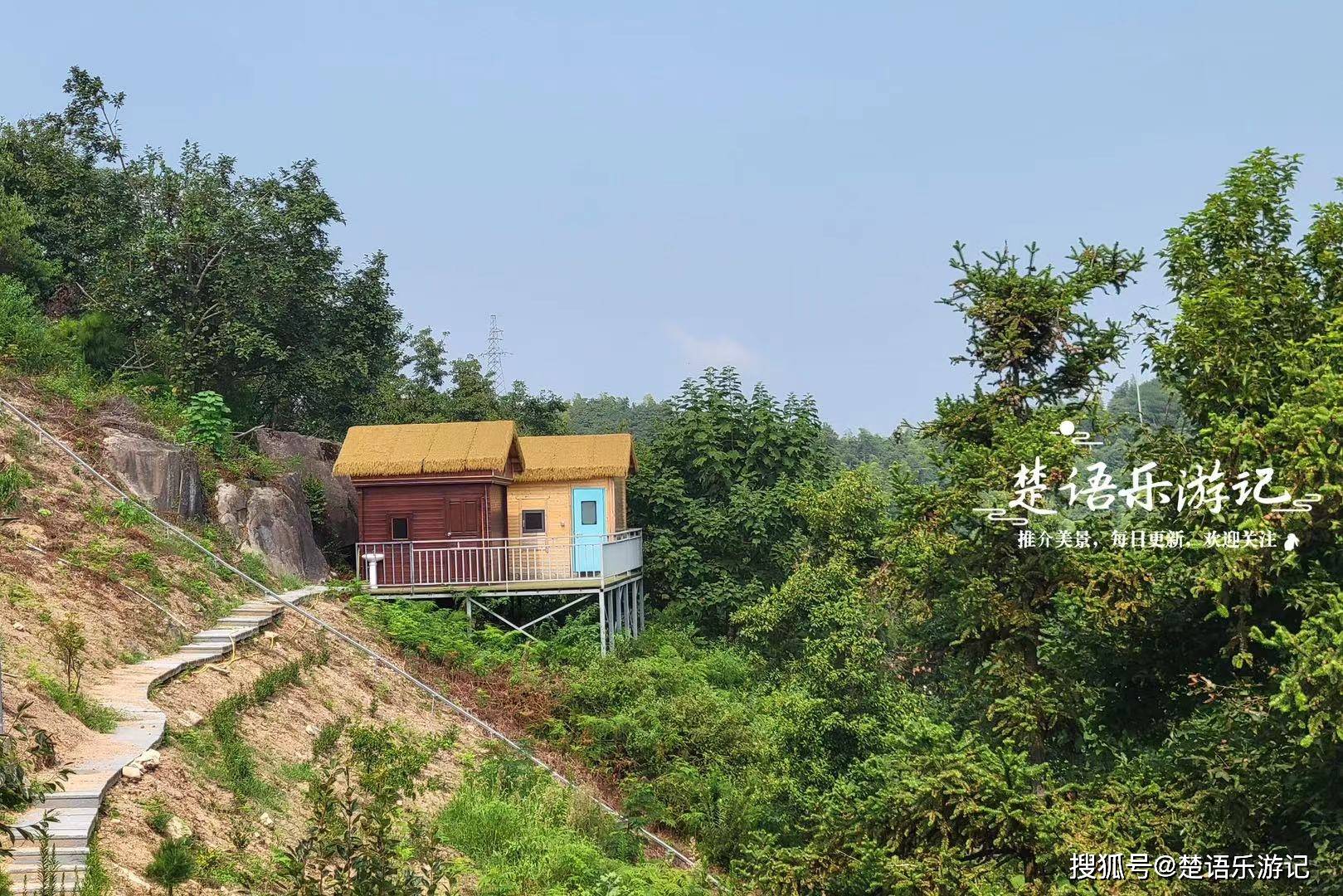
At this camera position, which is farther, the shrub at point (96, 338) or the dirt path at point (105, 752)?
the shrub at point (96, 338)

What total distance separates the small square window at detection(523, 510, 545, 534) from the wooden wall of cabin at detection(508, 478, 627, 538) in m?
0.08

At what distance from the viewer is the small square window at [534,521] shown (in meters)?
31.7

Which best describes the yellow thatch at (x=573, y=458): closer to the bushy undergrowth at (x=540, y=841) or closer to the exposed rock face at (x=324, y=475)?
the exposed rock face at (x=324, y=475)

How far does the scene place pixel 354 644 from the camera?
69.5ft

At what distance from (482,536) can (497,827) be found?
15041 mm

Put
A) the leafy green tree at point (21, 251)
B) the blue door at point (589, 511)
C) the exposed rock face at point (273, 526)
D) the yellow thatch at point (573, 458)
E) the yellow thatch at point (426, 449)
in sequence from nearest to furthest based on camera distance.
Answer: the exposed rock face at point (273, 526) < the yellow thatch at point (426, 449) < the leafy green tree at point (21, 251) < the yellow thatch at point (573, 458) < the blue door at point (589, 511)

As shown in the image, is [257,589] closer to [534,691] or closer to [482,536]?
[534,691]

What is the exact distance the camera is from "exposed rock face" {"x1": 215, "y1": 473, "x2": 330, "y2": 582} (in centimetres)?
2588

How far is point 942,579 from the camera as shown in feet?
38.8

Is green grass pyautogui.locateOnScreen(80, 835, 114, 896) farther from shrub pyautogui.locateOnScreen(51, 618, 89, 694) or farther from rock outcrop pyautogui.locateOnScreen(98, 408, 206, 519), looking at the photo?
rock outcrop pyautogui.locateOnScreen(98, 408, 206, 519)

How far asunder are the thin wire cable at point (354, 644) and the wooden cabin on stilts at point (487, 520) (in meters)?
5.68

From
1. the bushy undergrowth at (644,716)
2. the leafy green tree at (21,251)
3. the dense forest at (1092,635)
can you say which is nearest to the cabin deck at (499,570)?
the bushy undergrowth at (644,716)

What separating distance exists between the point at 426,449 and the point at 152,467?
7.20 metres

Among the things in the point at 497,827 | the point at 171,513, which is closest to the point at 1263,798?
the point at 497,827
